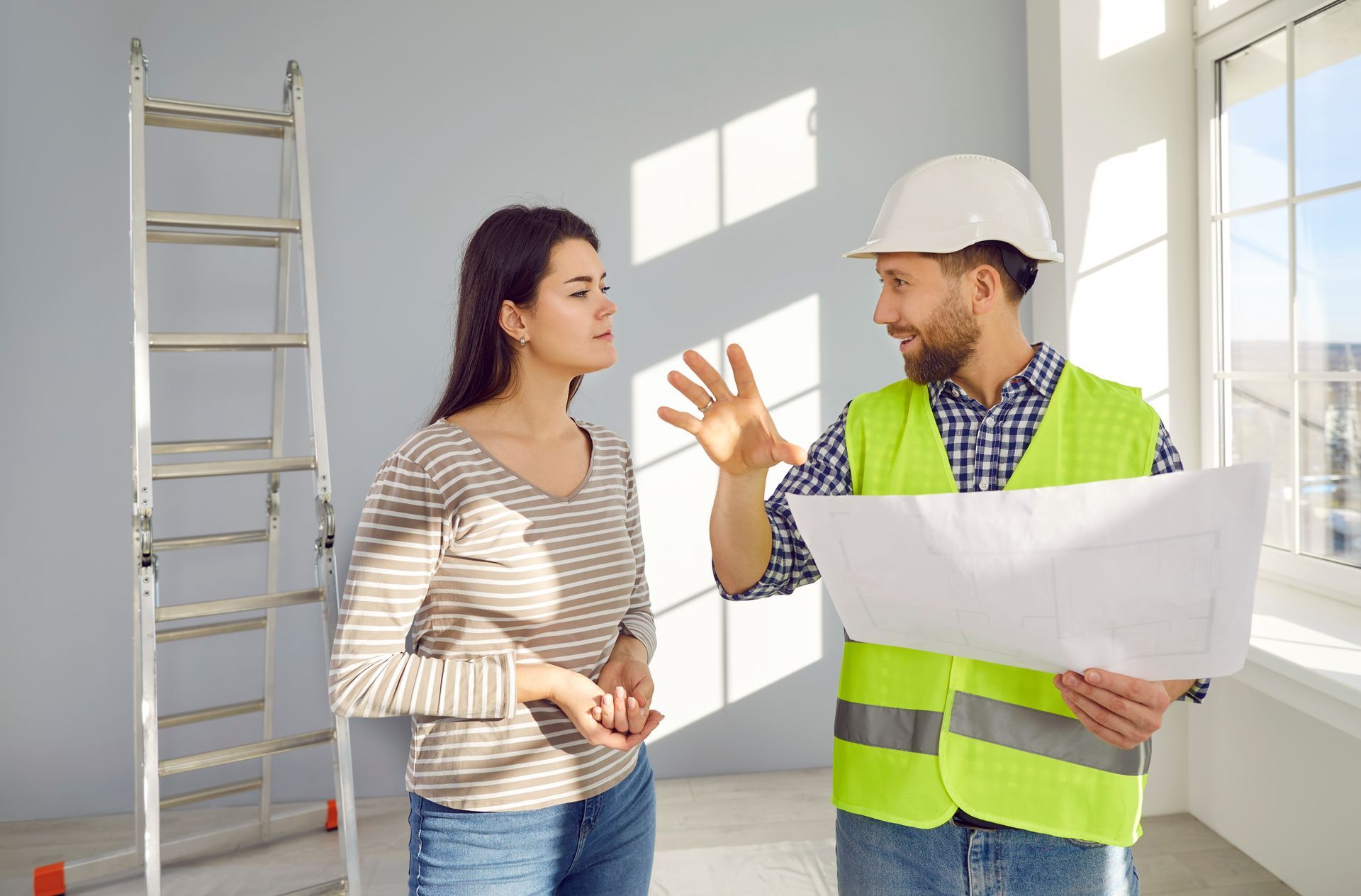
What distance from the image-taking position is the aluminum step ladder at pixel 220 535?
212cm

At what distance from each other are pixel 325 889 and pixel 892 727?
1795 millimetres

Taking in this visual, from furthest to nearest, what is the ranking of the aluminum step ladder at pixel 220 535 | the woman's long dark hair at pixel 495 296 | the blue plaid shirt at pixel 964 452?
the aluminum step ladder at pixel 220 535 → the woman's long dark hair at pixel 495 296 → the blue plaid shirt at pixel 964 452

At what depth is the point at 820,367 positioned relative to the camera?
128 inches

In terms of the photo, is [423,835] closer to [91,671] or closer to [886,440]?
→ [886,440]

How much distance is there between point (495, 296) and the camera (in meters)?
1.34

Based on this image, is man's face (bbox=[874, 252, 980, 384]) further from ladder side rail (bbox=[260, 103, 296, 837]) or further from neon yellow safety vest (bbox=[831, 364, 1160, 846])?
ladder side rail (bbox=[260, 103, 296, 837])

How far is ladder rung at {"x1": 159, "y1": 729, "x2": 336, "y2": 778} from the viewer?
2119mm

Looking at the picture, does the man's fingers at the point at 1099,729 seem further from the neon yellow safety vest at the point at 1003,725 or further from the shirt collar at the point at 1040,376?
the shirt collar at the point at 1040,376

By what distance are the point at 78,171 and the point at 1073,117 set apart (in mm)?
3093

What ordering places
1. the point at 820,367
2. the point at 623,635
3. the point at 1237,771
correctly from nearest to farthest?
the point at 623,635 → the point at 1237,771 → the point at 820,367

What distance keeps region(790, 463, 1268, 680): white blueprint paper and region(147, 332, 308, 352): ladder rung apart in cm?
176

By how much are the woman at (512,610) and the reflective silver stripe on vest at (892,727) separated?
270 mm

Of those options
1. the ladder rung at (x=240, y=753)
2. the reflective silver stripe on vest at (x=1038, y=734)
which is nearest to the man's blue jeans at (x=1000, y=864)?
the reflective silver stripe on vest at (x=1038, y=734)

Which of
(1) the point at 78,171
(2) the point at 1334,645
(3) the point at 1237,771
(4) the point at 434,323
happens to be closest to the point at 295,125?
(4) the point at 434,323
